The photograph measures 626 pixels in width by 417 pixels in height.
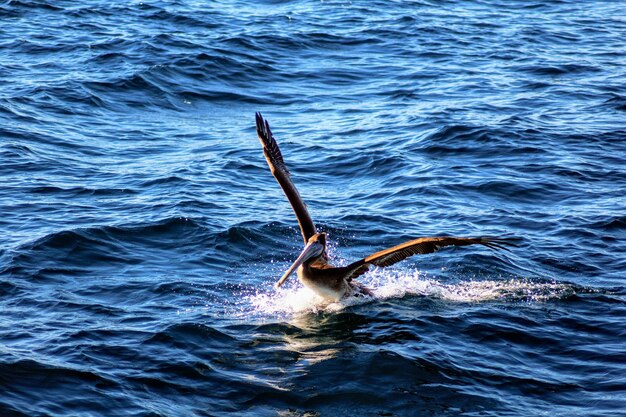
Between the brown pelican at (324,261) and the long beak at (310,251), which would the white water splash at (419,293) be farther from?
the long beak at (310,251)

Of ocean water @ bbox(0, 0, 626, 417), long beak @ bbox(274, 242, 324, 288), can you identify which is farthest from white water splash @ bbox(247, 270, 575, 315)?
long beak @ bbox(274, 242, 324, 288)

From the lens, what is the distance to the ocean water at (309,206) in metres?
9.39

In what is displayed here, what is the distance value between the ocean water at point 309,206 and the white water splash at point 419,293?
0.14 ft

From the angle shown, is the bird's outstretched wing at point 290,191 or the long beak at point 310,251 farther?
the bird's outstretched wing at point 290,191

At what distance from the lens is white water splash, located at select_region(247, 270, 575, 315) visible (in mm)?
11383

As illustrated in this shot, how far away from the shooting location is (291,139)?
671 inches

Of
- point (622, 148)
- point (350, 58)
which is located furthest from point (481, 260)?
point (350, 58)

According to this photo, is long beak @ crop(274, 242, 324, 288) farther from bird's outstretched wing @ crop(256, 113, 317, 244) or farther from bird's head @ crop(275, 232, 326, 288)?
bird's outstretched wing @ crop(256, 113, 317, 244)

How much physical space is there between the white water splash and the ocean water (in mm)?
42

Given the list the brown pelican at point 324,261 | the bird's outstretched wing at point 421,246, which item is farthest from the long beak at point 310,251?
the bird's outstretched wing at point 421,246

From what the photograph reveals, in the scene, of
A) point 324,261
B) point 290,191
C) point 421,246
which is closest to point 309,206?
point 290,191

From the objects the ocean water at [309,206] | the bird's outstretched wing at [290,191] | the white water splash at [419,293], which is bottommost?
the white water splash at [419,293]

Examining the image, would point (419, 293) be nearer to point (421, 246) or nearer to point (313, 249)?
point (313, 249)

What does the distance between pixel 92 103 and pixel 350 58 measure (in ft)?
21.6
